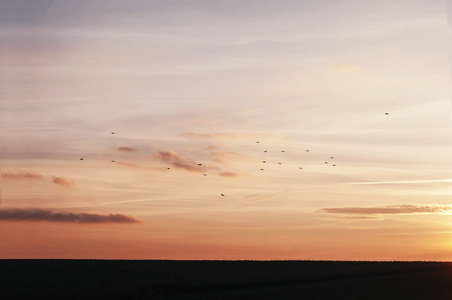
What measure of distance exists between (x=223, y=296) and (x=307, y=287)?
1068cm

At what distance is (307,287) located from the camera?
62094mm

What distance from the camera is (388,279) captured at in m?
67.6

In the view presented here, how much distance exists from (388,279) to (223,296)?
2113 cm

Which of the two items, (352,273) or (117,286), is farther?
(352,273)

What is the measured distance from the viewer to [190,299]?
53.8 metres

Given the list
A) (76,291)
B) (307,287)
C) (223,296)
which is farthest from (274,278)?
(76,291)

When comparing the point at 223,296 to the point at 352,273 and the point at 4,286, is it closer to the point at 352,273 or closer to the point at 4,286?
the point at 4,286

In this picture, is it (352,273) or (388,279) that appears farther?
(352,273)

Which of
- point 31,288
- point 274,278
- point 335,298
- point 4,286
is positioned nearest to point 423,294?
point 335,298

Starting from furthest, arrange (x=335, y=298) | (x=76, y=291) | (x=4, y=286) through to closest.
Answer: (x=4, y=286) → (x=76, y=291) → (x=335, y=298)

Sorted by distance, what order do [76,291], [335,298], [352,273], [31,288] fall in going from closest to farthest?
1. [335,298]
2. [76,291]
3. [31,288]
4. [352,273]

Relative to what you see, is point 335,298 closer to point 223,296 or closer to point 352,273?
point 223,296

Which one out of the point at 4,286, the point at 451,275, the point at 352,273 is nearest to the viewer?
the point at 4,286

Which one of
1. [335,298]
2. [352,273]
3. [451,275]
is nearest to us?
[335,298]
